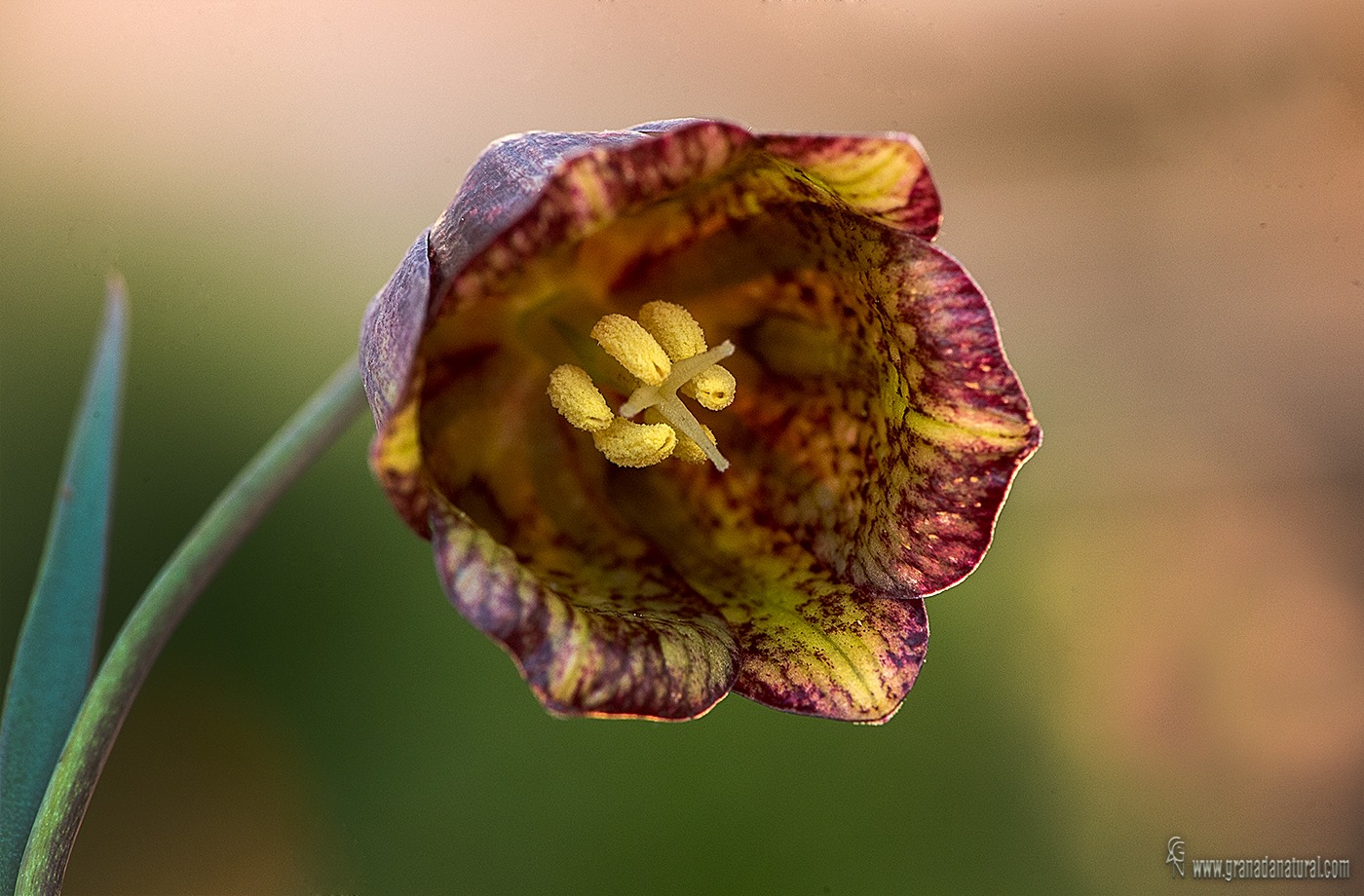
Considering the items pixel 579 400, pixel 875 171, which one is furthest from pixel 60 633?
pixel 875 171

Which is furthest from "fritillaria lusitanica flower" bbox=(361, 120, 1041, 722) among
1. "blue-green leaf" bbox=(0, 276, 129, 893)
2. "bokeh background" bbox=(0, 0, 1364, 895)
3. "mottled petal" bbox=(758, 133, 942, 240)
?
"bokeh background" bbox=(0, 0, 1364, 895)

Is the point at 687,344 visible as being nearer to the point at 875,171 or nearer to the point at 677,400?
the point at 677,400

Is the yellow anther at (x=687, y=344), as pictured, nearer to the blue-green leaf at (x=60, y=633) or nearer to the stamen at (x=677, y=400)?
the stamen at (x=677, y=400)

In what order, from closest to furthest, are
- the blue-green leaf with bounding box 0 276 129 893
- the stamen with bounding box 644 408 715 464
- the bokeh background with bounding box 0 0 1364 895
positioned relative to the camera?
the blue-green leaf with bounding box 0 276 129 893 < the stamen with bounding box 644 408 715 464 < the bokeh background with bounding box 0 0 1364 895

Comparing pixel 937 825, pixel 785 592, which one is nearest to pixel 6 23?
pixel 785 592

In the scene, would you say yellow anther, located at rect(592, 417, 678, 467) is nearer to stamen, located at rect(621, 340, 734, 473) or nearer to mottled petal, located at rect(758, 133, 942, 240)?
stamen, located at rect(621, 340, 734, 473)

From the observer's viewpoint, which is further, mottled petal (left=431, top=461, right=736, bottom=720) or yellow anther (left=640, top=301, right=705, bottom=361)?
yellow anther (left=640, top=301, right=705, bottom=361)

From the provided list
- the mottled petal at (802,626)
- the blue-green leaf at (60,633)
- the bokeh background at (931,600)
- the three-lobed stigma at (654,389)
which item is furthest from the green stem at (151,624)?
the bokeh background at (931,600)
